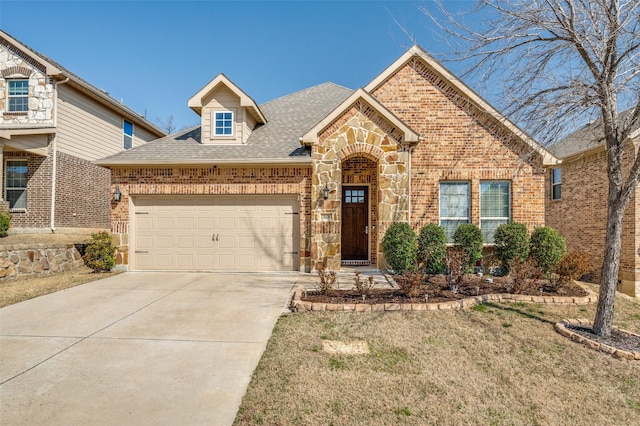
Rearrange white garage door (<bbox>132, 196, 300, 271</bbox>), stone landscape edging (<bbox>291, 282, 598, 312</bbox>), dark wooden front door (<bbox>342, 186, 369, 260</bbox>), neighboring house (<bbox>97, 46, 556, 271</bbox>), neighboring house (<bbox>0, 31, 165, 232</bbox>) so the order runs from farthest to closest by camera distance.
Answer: neighboring house (<bbox>0, 31, 165, 232</bbox>)
dark wooden front door (<bbox>342, 186, 369, 260</bbox>)
white garage door (<bbox>132, 196, 300, 271</bbox>)
neighboring house (<bbox>97, 46, 556, 271</bbox>)
stone landscape edging (<bbox>291, 282, 598, 312</bbox>)

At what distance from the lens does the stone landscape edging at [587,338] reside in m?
4.61

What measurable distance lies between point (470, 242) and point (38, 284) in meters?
11.6

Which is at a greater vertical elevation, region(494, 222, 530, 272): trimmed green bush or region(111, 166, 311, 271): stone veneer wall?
region(111, 166, 311, 271): stone veneer wall

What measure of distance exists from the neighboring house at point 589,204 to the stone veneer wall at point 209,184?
26.8ft

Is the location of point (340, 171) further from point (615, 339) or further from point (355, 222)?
point (615, 339)

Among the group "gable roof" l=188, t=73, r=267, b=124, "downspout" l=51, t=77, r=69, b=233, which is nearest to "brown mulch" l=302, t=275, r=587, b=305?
"gable roof" l=188, t=73, r=267, b=124

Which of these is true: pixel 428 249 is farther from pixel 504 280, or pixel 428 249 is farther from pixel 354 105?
pixel 354 105

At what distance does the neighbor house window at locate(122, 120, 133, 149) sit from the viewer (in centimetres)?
1695

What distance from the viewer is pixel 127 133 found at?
17188 millimetres

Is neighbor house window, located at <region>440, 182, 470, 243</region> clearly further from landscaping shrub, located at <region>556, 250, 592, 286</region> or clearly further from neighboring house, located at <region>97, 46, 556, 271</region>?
landscaping shrub, located at <region>556, 250, 592, 286</region>

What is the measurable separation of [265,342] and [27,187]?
13208mm

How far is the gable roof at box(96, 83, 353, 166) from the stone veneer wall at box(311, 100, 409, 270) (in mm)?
771

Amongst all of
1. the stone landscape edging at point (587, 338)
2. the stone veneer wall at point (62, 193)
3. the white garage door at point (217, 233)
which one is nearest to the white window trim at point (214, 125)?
the white garage door at point (217, 233)

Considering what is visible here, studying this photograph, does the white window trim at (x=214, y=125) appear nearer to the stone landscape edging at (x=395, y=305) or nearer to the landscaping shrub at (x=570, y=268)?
the stone landscape edging at (x=395, y=305)
